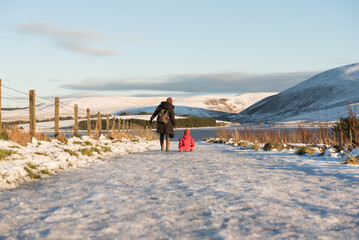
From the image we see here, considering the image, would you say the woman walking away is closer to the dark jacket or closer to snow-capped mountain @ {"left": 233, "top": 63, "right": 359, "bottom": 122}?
the dark jacket

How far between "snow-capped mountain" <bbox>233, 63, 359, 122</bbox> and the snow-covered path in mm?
148393

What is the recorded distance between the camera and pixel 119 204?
4215 millimetres

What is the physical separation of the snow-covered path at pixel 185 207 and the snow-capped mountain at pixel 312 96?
148393mm

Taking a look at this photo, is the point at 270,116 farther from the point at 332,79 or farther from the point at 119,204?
the point at 119,204

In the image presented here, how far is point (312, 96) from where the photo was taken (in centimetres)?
17000

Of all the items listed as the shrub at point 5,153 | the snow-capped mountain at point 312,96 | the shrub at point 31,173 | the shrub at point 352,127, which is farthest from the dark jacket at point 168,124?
the snow-capped mountain at point 312,96

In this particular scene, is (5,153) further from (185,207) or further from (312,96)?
(312,96)

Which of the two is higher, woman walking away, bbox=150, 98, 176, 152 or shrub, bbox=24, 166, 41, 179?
woman walking away, bbox=150, 98, 176, 152

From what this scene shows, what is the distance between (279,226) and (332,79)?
19434cm

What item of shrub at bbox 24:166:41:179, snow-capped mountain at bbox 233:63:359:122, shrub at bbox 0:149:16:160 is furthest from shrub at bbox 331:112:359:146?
snow-capped mountain at bbox 233:63:359:122

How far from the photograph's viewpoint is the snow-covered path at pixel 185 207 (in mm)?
3131

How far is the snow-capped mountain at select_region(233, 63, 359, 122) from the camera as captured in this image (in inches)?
6152

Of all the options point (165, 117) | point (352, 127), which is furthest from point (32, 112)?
point (352, 127)

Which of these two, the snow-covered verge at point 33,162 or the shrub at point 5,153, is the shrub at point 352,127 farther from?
the shrub at point 5,153
